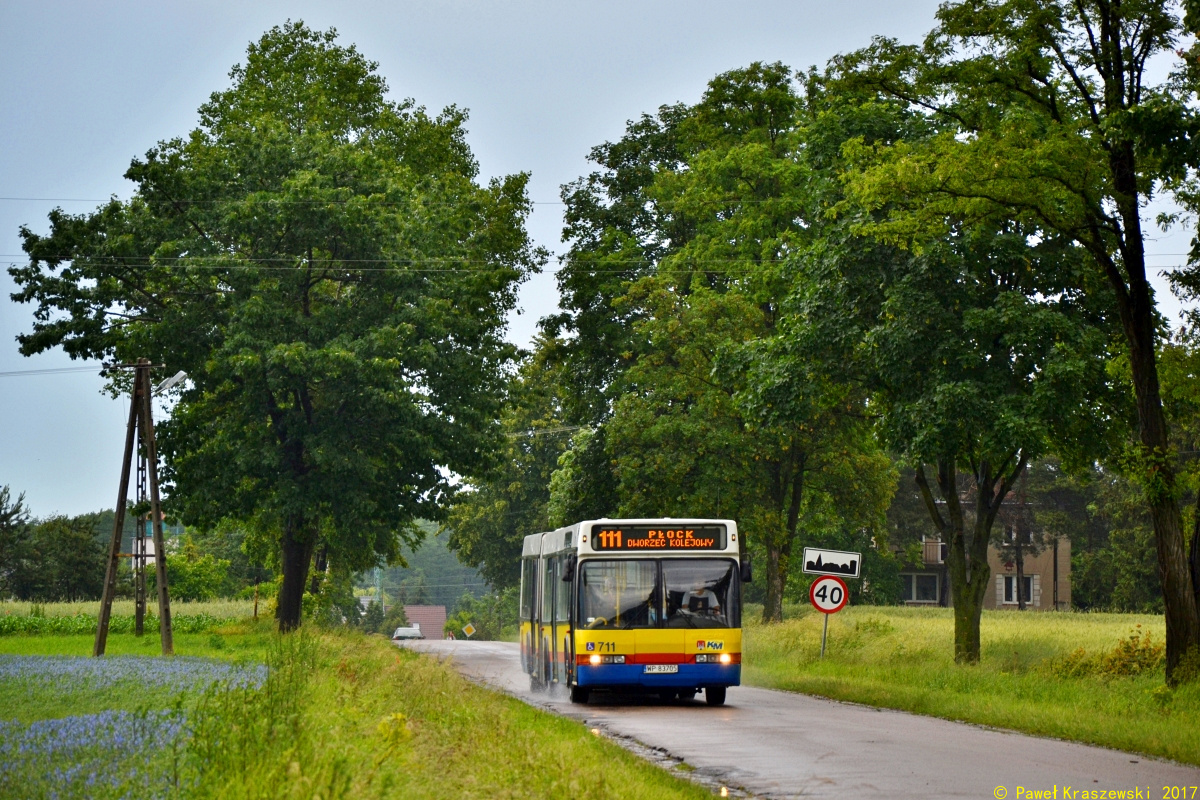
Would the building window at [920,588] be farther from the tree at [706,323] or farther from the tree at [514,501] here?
the tree at [706,323]

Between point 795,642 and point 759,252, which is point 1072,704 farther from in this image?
point 759,252

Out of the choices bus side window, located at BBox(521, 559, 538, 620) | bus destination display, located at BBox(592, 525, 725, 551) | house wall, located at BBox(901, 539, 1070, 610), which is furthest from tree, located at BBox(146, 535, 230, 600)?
bus destination display, located at BBox(592, 525, 725, 551)

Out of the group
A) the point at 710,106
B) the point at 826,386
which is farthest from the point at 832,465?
the point at 826,386

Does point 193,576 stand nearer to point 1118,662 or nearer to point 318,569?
point 318,569

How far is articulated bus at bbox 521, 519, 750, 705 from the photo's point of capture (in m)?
20.8

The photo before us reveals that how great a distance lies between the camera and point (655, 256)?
4728 centimetres

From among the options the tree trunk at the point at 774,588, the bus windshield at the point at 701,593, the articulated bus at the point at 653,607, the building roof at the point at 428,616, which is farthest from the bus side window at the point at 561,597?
the building roof at the point at 428,616

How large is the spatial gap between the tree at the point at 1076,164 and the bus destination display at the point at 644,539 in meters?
5.62

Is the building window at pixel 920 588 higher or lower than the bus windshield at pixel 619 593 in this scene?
lower

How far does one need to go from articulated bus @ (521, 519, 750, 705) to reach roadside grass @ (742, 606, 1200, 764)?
255 cm

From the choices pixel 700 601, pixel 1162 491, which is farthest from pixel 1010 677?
pixel 700 601

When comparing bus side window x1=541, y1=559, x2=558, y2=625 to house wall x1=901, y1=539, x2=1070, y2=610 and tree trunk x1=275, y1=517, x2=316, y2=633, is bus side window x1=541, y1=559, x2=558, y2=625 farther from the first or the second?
house wall x1=901, y1=539, x2=1070, y2=610

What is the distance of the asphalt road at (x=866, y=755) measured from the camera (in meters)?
11.1

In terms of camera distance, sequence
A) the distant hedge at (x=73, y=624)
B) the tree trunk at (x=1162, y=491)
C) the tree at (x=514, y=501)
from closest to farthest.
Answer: the tree trunk at (x=1162, y=491)
the distant hedge at (x=73, y=624)
the tree at (x=514, y=501)
